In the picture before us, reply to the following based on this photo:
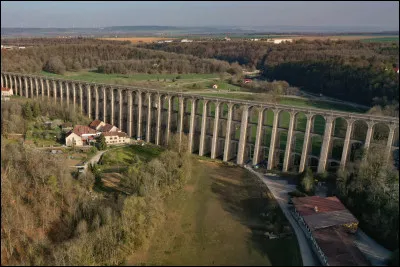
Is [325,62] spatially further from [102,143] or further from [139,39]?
[139,39]

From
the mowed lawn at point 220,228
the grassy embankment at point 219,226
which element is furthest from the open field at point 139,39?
the mowed lawn at point 220,228

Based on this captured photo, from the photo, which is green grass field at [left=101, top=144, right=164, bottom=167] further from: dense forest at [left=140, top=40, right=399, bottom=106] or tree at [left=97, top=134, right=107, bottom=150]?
dense forest at [left=140, top=40, right=399, bottom=106]

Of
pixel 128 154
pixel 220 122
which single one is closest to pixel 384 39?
pixel 220 122

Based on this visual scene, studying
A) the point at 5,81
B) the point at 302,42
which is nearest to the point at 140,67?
the point at 5,81

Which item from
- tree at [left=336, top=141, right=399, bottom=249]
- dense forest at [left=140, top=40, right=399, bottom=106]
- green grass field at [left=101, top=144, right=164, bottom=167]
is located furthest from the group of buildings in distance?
dense forest at [left=140, top=40, right=399, bottom=106]

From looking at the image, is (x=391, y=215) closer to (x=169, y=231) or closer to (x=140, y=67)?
(x=169, y=231)

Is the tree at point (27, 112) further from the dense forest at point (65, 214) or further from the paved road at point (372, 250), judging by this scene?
the paved road at point (372, 250)
